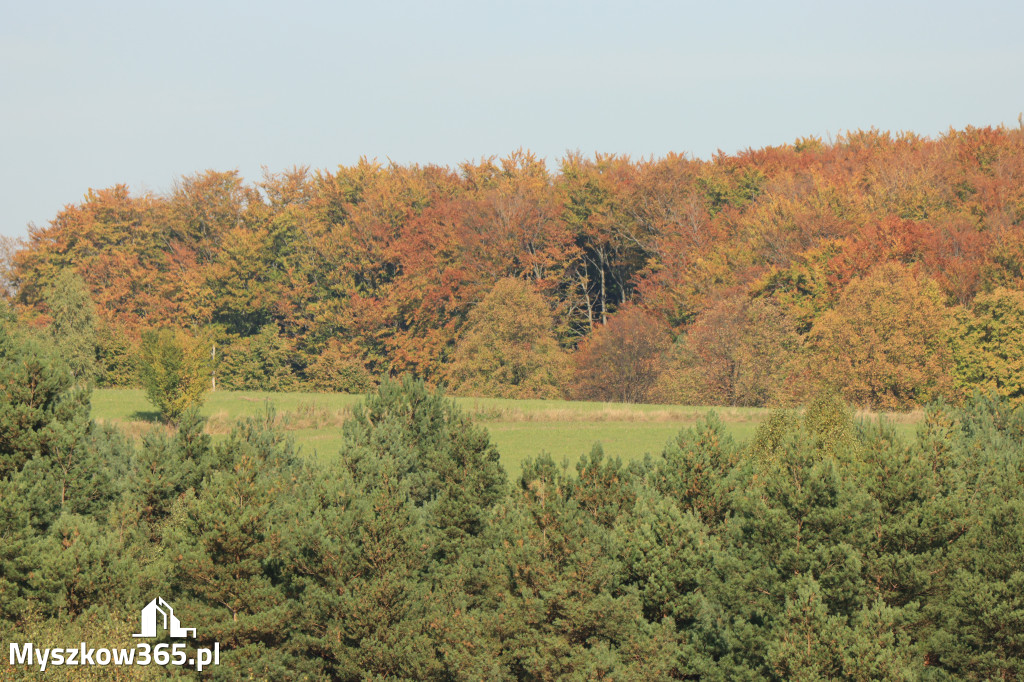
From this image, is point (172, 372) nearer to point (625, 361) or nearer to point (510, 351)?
point (510, 351)

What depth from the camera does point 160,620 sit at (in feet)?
113

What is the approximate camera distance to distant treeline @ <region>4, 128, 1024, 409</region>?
79.2m

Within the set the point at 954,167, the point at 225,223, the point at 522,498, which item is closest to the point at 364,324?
the point at 225,223

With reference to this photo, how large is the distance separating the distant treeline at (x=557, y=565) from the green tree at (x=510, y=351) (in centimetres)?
5046

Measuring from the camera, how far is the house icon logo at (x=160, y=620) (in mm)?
33281

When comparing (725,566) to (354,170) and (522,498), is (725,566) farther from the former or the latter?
(354,170)

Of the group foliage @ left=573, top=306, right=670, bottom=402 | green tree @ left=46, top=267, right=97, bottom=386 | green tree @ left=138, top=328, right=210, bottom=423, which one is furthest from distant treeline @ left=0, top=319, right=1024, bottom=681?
green tree @ left=46, top=267, right=97, bottom=386

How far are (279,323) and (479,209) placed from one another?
1998 cm

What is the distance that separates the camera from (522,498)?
119 ft

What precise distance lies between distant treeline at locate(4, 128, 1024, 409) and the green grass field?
926 cm

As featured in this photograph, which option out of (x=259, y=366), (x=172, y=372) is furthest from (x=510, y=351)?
(x=172, y=372)

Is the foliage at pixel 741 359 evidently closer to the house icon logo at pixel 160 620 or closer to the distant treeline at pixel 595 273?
the distant treeline at pixel 595 273

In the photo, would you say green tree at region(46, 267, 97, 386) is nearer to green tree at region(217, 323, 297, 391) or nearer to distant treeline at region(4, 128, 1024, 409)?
distant treeline at region(4, 128, 1024, 409)

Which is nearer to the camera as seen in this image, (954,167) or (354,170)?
(954,167)
